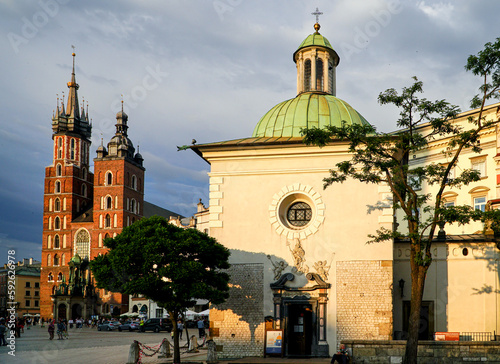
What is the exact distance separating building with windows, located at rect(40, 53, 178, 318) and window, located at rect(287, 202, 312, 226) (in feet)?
238

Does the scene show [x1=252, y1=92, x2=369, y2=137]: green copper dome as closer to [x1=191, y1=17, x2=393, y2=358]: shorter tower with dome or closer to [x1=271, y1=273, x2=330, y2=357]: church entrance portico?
[x1=191, y1=17, x2=393, y2=358]: shorter tower with dome

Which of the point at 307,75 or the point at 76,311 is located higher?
the point at 307,75

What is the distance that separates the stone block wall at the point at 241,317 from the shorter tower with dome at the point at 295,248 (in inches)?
1.5

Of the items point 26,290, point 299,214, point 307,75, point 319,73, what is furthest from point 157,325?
point 26,290

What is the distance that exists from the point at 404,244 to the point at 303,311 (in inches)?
210

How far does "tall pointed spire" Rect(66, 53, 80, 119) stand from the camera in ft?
344

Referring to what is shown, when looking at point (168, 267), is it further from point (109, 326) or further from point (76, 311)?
point (76, 311)

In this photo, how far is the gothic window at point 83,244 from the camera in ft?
316

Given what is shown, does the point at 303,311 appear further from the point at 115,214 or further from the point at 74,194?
the point at 74,194

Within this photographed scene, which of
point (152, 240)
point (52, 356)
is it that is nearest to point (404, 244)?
point (152, 240)

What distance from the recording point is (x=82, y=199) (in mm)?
102875

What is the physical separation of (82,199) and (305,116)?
85.2 metres

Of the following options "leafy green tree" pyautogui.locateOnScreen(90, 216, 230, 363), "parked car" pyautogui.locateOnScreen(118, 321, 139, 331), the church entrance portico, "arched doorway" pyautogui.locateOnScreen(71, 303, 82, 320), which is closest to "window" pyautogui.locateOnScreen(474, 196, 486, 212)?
the church entrance portico

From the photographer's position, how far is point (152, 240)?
21078 mm
